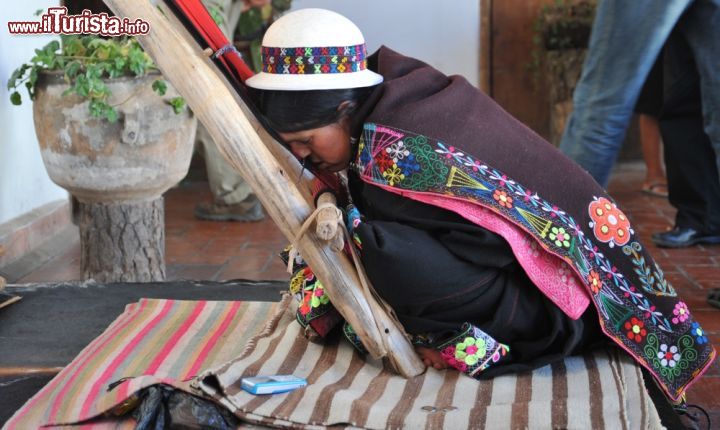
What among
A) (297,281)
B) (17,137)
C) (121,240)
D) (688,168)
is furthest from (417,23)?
(297,281)

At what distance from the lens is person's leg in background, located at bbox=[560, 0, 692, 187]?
142 inches

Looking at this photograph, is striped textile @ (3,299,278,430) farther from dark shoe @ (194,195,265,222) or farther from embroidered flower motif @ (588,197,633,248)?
dark shoe @ (194,195,265,222)

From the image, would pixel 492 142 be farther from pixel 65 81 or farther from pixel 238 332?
pixel 65 81

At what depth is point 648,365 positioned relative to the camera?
2.39 m

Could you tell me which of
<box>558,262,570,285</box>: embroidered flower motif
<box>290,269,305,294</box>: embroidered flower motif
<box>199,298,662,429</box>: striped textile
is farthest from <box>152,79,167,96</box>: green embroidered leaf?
<box>558,262,570,285</box>: embroidered flower motif

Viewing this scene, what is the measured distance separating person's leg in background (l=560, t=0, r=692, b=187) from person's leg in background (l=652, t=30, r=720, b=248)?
0.74 metres

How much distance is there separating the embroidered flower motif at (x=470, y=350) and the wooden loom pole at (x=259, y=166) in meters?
0.15

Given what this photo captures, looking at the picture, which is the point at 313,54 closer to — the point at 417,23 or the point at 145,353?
the point at 145,353

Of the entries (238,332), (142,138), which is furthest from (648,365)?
(142,138)

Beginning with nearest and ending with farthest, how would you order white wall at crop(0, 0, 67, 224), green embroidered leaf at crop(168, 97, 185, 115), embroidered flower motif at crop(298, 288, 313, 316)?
embroidered flower motif at crop(298, 288, 313, 316)
green embroidered leaf at crop(168, 97, 185, 115)
white wall at crop(0, 0, 67, 224)

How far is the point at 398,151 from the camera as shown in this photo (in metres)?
2.32

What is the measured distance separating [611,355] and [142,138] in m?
1.87

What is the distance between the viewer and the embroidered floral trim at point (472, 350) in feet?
7.67

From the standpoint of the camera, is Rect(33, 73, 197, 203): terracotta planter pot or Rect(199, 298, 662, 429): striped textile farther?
Rect(33, 73, 197, 203): terracotta planter pot
